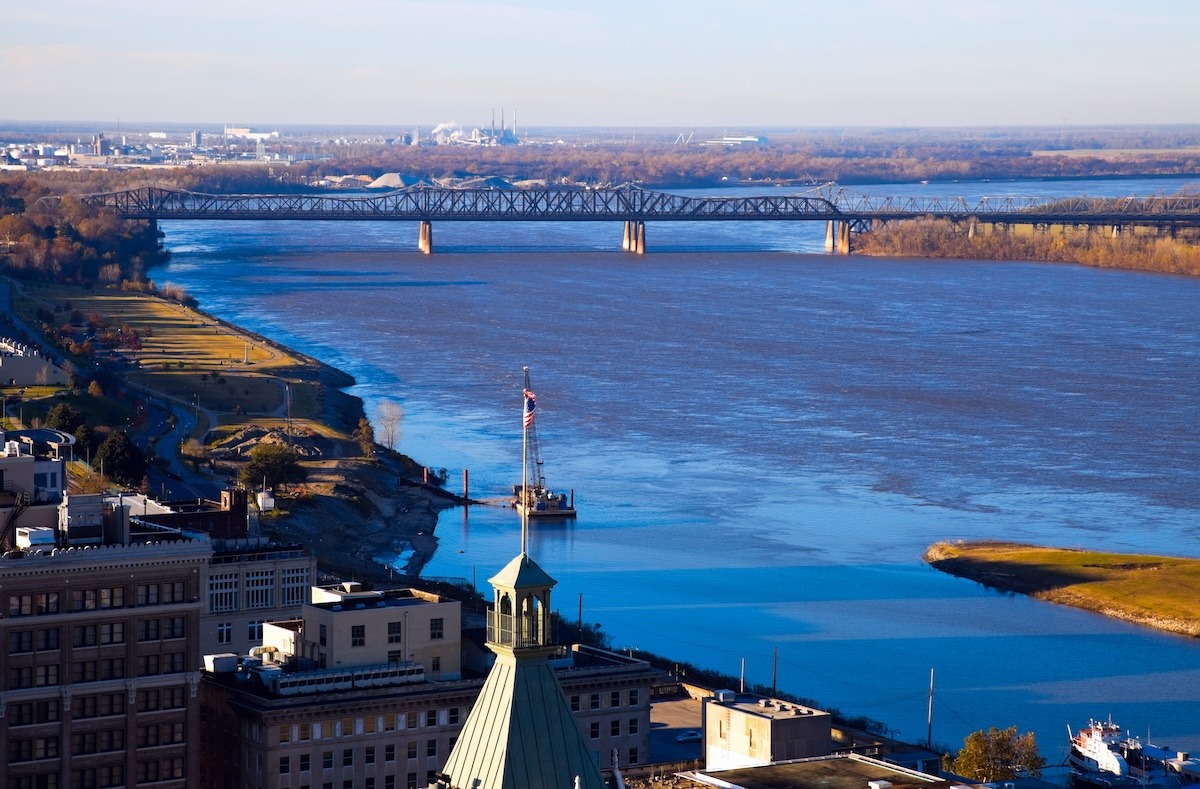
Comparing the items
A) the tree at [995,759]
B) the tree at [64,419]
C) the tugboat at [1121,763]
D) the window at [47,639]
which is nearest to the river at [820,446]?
the tugboat at [1121,763]

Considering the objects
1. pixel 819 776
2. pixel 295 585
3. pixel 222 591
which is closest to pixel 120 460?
pixel 295 585

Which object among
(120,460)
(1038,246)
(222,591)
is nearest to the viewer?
(222,591)

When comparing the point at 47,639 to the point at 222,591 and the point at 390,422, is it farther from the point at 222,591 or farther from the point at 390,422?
the point at 390,422

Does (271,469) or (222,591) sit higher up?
(222,591)

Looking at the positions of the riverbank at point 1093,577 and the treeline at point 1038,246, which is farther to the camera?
the treeline at point 1038,246

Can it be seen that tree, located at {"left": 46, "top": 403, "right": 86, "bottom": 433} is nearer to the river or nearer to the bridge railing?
the river

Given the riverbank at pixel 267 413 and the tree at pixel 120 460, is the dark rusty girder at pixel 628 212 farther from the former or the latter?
the tree at pixel 120 460
